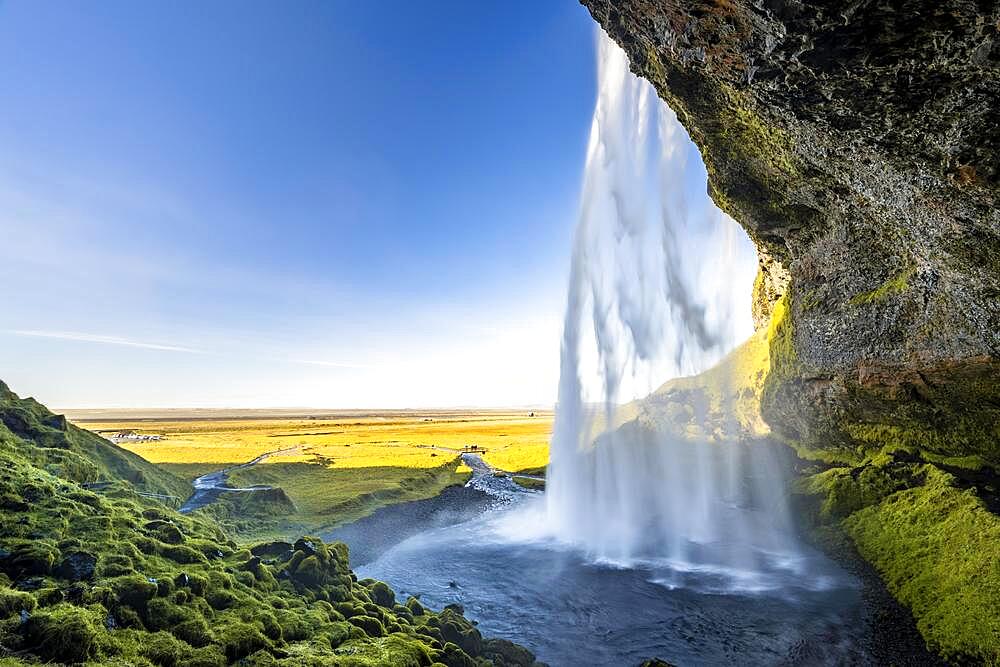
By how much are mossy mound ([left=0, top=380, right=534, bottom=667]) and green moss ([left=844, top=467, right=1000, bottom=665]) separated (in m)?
14.8

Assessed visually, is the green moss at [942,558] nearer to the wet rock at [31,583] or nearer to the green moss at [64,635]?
the green moss at [64,635]

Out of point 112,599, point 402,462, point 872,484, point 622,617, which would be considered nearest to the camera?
point 112,599

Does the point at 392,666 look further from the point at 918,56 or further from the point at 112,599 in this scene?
the point at 918,56

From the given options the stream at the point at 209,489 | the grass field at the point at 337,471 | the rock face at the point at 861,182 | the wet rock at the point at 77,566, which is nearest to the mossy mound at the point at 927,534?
the rock face at the point at 861,182

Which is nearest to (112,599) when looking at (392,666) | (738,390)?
(392,666)

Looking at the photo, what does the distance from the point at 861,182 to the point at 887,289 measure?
407 inches

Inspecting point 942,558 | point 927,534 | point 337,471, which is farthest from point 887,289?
point 337,471

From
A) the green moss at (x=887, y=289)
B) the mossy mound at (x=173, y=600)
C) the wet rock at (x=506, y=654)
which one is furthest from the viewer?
the green moss at (x=887, y=289)

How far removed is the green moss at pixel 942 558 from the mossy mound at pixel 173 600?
14.8 meters

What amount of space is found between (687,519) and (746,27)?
102 feet

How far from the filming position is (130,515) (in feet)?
54.7

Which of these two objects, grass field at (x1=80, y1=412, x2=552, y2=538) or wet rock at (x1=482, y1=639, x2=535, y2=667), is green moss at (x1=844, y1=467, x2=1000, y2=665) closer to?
wet rock at (x1=482, y1=639, x2=535, y2=667)

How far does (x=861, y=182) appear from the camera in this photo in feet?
49.1

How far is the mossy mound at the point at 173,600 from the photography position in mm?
9633
